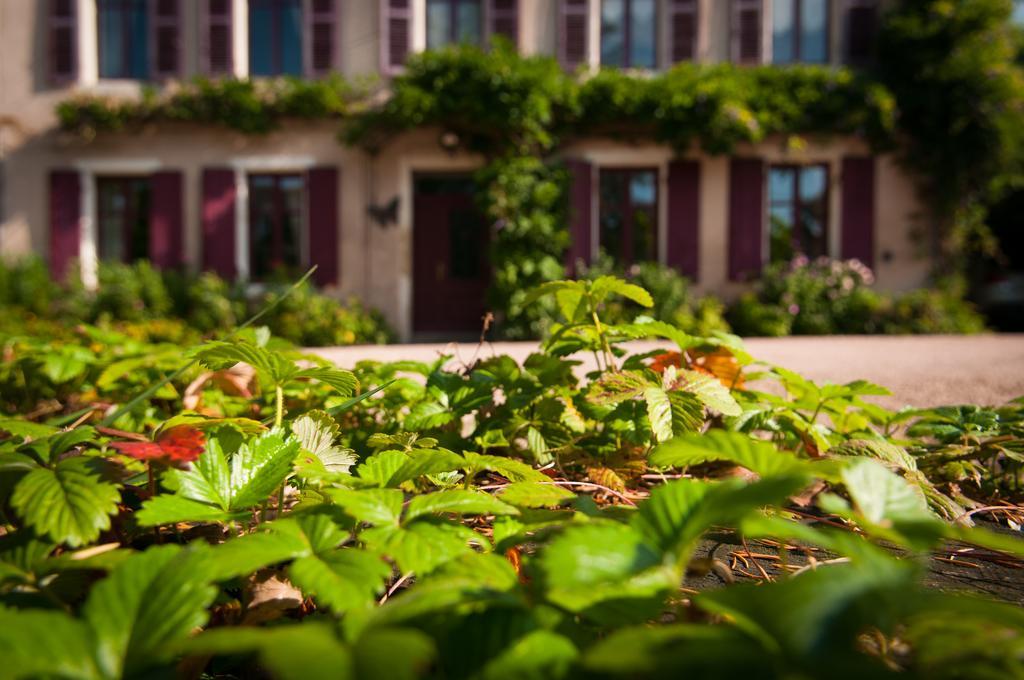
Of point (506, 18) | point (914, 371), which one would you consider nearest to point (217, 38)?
point (506, 18)

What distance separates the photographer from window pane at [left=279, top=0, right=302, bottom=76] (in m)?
10.1

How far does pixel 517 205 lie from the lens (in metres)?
9.09

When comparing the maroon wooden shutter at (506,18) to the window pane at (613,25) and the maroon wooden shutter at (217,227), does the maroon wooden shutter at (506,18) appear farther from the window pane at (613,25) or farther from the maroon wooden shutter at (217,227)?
the maroon wooden shutter at (217,227)

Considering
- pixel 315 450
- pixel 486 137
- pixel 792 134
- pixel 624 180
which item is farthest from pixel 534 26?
pixel 315 450

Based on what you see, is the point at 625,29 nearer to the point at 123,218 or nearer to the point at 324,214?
the point at 324,214

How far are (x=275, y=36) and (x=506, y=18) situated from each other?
3.63m

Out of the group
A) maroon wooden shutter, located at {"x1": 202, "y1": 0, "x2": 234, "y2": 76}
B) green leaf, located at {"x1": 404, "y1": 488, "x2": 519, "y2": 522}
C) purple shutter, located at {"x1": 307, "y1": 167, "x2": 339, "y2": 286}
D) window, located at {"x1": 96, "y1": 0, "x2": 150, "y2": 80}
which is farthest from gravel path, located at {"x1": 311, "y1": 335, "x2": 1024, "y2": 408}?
window, located at {"x1": 96, "y1": 0, "x2": 150, "y2": 80}

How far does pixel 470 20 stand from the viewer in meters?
10.1

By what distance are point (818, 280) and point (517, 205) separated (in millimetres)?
4345

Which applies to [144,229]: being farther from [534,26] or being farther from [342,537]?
[342,537]

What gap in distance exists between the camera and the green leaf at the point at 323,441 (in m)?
0.83

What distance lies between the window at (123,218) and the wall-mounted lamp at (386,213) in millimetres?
3636

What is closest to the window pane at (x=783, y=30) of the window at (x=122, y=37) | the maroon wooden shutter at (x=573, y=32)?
the maroon wooden shutter at (x=573, y=32)

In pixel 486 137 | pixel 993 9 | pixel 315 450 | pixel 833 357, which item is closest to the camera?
pixel 315 450
